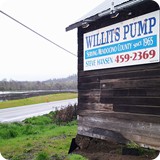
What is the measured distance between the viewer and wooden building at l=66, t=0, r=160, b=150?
409cm

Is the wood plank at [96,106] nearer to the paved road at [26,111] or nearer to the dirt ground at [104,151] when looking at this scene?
the dirt ground at [104,151]

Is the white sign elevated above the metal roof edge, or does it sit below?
below

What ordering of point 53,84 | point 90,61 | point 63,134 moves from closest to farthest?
point 90,61 → point 63,134 → point 53,84

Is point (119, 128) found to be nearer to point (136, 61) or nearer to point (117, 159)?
point (117, 159)

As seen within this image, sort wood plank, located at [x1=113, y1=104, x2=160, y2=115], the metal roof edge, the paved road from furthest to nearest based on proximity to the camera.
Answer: the paved road → the metal roof edge → wood plank, located at [x1=113, y1=104, x2=160, y2=115]

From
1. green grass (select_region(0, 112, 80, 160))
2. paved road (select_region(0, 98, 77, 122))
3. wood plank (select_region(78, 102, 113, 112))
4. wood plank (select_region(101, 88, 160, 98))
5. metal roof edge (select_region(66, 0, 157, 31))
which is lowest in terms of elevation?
green grass (select_region(0, 112, 80, 160))

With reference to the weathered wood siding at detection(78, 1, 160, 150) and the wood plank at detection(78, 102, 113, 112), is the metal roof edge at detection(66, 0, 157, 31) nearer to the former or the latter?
the weathered wood siding at detection(78, 1, 160, 150)

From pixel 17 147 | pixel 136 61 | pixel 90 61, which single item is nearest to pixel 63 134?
pixel 17 147

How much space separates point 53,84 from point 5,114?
5.02 metres

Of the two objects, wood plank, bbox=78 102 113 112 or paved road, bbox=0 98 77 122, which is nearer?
A: wood plank, bbox=78 102 113 112

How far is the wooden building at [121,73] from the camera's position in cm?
409

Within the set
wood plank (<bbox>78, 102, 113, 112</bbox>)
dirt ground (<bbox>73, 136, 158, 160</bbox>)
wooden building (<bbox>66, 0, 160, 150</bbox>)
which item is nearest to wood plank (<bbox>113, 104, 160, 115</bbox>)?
wooden building (<bbox>66, 0, 160, 150</bbox>)

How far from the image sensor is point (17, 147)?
5957mm

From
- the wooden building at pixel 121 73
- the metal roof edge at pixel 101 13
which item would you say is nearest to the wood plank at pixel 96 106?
the wooden building at pixel 121 73
